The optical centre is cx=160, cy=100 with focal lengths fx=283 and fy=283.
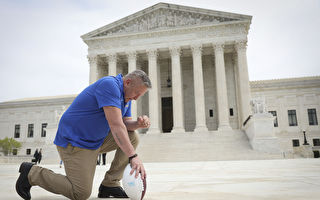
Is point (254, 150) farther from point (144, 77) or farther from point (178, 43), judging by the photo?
point (144, 77)

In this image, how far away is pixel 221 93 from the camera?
30.0m

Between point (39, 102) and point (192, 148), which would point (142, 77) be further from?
point (39, 102)

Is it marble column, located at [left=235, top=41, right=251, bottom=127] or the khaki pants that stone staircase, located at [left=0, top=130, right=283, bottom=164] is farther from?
the khaki pants

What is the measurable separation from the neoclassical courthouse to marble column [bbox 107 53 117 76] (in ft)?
0.08

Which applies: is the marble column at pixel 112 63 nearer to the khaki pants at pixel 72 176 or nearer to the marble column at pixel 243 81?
the marble column at pixel 243 81

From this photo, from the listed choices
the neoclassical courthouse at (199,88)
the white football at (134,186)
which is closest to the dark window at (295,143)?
the neoclassical courthouse at (199,88)

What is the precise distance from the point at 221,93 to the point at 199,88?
2396 mm

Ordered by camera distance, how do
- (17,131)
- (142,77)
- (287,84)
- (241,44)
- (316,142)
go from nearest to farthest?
(142,77) < (241,44) < (316,142) < (287,84) < (17,131)

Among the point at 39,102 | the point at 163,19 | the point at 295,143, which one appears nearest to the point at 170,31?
the point at 163,19

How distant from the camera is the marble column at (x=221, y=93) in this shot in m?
29.2

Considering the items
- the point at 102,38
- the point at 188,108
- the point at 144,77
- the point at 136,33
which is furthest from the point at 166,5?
the point at 144,77

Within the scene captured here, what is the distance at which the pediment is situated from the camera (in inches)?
1245

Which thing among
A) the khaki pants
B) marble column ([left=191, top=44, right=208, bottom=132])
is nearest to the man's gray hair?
the khaki pants

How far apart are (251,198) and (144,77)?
1854 mm
